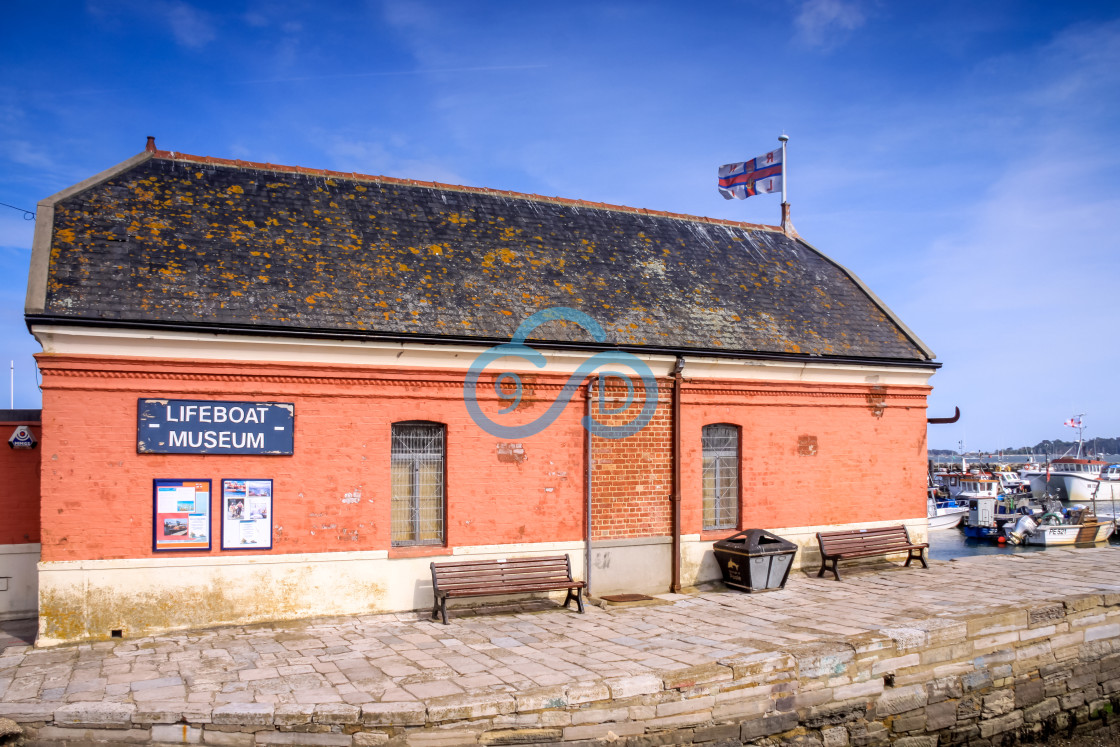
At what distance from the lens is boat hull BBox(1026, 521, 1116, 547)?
109 feet

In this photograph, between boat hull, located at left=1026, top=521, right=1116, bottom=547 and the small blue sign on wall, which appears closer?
the small blue sign on wall

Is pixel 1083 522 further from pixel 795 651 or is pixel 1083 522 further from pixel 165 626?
pixel 165 626

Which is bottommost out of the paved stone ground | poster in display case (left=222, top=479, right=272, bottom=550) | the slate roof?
the paved stone ground

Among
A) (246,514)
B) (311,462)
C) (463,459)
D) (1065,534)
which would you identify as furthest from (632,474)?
(1065,534)

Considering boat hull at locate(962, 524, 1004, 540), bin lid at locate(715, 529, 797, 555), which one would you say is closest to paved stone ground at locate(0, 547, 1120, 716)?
bin lid at locate(715, 529, 797, 555)

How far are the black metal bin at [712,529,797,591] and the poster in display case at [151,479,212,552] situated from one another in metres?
8.45

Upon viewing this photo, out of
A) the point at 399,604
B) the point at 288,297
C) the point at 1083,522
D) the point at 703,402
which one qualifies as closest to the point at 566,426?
the point at 703,402

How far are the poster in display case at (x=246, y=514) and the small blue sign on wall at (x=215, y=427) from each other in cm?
48

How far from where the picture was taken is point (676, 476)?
1363cm

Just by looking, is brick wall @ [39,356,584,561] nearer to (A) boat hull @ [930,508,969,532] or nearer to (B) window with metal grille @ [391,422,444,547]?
(B) window with metal grille @ [391,422,444,547]

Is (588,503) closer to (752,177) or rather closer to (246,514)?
(246,514)

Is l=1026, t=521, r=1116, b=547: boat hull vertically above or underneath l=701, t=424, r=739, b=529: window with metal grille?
underneath

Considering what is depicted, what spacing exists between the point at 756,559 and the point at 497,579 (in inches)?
178

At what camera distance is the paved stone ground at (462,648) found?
8.12 metres
